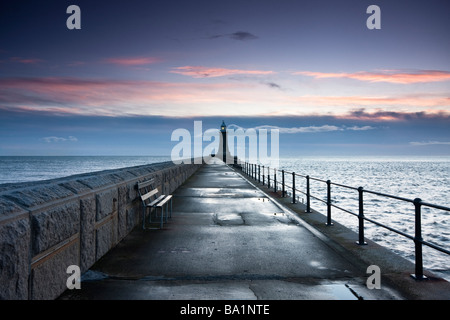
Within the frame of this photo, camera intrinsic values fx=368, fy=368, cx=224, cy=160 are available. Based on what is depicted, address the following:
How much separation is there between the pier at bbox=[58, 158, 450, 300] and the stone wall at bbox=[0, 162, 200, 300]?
0.32 meters

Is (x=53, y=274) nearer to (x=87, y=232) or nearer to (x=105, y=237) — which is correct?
(x=87, y=232)

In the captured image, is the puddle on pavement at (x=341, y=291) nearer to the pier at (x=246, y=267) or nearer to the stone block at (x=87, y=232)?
the pier at (x=246, y=267)

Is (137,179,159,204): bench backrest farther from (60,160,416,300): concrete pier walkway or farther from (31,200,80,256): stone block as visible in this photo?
(31,200,80,256): stone block

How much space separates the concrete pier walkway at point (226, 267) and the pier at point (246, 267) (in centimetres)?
1

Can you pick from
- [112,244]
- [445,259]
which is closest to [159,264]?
[112,244]

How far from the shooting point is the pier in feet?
14.3

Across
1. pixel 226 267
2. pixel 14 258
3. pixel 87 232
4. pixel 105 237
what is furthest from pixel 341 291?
pixel 105 237

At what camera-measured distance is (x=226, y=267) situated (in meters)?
5.38

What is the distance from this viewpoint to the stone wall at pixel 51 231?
10.6 feet

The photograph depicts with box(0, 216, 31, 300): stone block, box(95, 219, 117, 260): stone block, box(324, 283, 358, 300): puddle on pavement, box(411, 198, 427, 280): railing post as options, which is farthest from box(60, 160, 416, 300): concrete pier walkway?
box(0, 216, 31, 300): stone block

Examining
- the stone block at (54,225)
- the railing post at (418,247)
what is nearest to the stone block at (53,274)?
the stone block at (54,225)

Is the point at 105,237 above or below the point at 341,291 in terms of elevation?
above

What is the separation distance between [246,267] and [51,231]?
272 centimetres
